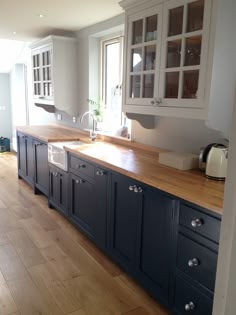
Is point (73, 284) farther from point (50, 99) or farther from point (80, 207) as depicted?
point (50, 99)

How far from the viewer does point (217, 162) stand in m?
1.96

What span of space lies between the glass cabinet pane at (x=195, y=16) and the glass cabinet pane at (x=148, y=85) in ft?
1.61

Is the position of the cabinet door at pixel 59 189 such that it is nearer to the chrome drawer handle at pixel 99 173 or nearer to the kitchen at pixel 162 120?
the kitchen at pixel 162 120

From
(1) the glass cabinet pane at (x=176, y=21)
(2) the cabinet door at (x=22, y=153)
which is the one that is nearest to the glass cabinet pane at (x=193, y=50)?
(1) the glass cabinet pane at (x=176, y=21)

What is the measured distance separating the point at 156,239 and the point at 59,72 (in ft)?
9.78

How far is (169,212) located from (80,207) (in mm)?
1371

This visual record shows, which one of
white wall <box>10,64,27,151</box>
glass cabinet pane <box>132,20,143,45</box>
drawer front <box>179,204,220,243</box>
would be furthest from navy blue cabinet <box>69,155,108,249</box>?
white wall <box>10,64,27,151</box>

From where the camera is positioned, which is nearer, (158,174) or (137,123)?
(158,174)

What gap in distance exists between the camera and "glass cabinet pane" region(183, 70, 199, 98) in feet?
6.40

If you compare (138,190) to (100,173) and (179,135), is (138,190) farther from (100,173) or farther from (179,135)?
(179,135)

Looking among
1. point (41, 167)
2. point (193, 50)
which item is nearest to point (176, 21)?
point (193, 50)

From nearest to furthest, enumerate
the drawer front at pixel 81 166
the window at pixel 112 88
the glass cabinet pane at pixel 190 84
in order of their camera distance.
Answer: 1. the glass cabinet pane at pixel 190 84
2. the drawer front at pixel 81 166
3. the window at pixel 112 88

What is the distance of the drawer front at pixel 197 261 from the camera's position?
61.8 inches

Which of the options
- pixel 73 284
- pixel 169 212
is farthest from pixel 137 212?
pixel 73 284
